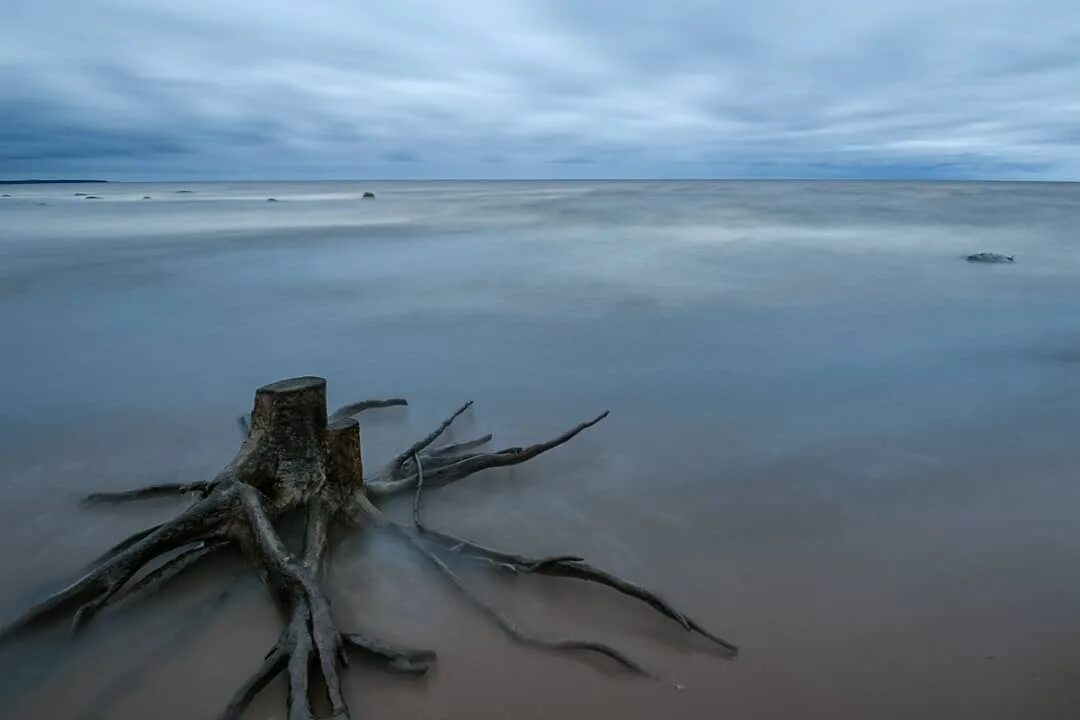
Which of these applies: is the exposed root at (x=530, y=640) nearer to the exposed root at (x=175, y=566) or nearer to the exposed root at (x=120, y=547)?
the exposed root at (x=175, y=566)

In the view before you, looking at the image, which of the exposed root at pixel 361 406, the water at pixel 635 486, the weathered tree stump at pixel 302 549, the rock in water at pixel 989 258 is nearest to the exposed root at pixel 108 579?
the weathered tree stump at pixel 302 549

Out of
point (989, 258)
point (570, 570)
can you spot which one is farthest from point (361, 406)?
point (989, 258)

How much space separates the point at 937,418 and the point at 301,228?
26.6 m

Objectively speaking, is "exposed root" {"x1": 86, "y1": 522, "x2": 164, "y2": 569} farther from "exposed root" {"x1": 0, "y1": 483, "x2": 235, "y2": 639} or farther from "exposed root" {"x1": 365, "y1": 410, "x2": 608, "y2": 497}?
"exposed root" {"x1": 365, "y1": 410, "x2": 608, "y2": 497}

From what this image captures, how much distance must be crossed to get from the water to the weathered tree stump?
0.10m

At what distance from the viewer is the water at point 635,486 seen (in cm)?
283

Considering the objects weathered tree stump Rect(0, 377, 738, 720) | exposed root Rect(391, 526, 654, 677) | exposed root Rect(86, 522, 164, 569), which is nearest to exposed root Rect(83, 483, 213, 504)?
weathered tree stump Rect(0, 377, 738, 720)

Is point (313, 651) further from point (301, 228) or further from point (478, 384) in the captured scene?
point (301, 228)

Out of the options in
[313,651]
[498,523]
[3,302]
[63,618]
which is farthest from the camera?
[3,302]

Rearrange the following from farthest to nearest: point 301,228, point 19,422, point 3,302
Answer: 1. point 301,228
2. point 3,302
3. point 19,422

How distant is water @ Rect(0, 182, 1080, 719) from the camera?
2.83 m

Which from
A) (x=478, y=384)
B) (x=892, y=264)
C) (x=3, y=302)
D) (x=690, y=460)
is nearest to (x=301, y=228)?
(x=3, y=302)

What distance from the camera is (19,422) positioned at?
552 cm

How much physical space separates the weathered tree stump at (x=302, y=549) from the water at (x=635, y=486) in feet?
0.32
